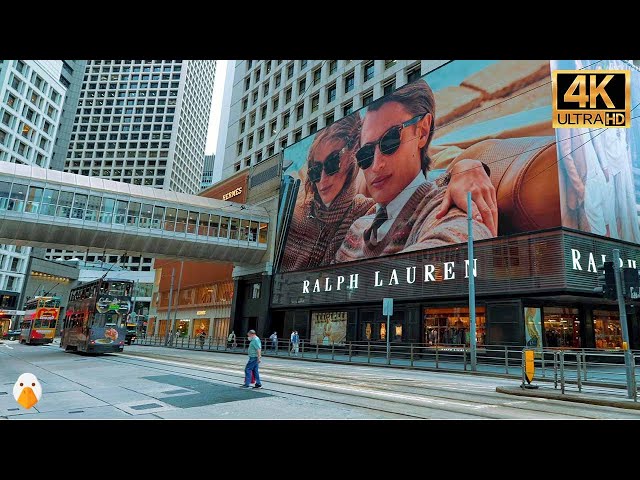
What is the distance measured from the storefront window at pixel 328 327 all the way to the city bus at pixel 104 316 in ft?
46.2

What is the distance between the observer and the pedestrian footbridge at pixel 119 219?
33438 mm

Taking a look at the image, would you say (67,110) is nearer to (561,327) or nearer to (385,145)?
(385,145)

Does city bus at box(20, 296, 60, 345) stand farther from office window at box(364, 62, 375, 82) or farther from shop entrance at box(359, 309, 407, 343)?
office window at box(364, 62, 375, 82)

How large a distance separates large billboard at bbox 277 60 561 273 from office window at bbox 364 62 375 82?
7807 millimetres

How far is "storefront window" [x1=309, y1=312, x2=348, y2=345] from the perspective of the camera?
112 feet

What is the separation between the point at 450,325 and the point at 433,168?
31.0ft

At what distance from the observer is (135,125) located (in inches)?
5143

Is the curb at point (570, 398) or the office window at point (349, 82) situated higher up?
the office window at point (349, 82)

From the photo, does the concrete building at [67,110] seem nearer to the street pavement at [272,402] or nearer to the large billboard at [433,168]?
the large billboard at [433,168]

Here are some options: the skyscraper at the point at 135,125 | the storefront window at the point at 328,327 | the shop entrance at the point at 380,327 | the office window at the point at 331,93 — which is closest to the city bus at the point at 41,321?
the storefront window at the point at 328,327

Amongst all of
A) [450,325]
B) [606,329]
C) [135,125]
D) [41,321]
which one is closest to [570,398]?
[450,325]
